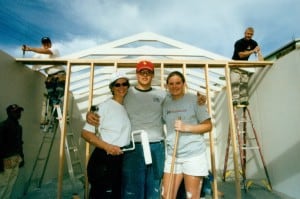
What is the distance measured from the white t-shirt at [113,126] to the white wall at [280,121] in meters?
3.06

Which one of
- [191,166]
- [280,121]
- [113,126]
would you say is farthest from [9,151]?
[280,121]

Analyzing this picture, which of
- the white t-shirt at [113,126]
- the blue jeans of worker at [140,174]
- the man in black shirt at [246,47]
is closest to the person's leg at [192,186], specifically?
the blue jeans of worker at [140,174]

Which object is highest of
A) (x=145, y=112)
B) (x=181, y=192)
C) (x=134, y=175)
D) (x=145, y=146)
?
(x=145, y=112)

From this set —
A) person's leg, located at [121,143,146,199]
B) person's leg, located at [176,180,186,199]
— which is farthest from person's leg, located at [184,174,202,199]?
person's leg, located at [121,143,146,199]

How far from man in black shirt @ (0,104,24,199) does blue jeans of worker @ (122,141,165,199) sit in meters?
1.95

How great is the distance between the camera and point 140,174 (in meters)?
2.14

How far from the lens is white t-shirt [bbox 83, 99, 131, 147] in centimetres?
201

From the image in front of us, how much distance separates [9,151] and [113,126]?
199cm

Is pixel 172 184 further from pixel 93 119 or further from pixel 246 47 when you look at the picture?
pixel 246 47

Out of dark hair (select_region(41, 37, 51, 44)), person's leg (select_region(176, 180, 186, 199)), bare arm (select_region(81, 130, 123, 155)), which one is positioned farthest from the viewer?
dark hair (select_region(41, 37, 51, 44))

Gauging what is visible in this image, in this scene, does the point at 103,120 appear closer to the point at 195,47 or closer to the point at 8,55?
the point at 8,55

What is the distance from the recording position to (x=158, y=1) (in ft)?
23.7

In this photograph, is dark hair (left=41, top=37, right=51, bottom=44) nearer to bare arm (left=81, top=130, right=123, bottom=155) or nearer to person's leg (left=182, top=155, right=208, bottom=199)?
bare arm (left=81, top=130, right=123, bottom=155)

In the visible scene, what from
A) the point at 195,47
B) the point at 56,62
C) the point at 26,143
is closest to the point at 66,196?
the point at 26,143
